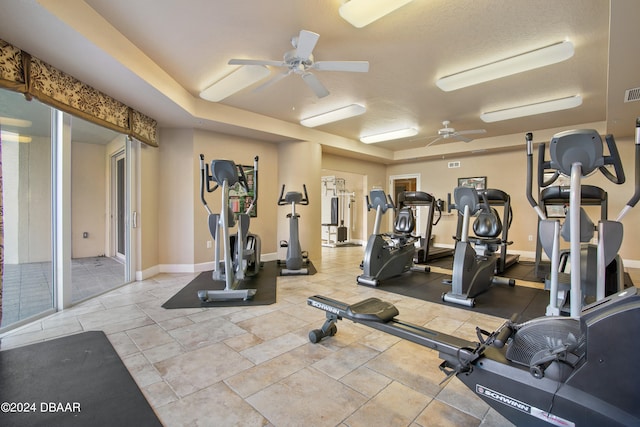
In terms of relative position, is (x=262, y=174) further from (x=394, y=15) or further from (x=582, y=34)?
(x=582, y=34)

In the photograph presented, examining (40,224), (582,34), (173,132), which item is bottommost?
(40,224)

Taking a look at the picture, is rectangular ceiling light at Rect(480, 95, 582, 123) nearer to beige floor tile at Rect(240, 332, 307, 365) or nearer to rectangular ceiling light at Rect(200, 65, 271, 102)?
rectangular ceiling light at Rect(200, 65, 271, 102)

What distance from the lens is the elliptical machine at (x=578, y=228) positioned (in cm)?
197

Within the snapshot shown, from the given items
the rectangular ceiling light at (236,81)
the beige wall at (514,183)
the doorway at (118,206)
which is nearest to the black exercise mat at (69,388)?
the doorway at (118,206)

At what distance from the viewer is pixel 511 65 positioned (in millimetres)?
3256

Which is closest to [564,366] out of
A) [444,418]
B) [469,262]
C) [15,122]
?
[444,418]

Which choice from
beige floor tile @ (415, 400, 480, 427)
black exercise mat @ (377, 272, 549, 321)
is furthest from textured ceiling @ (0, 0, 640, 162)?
beige floor tile @ (415, 400, 480, 427)

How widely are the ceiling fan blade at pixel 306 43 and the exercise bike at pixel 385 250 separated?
2426 millimetres

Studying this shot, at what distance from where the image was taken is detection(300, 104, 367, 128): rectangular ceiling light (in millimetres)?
4811

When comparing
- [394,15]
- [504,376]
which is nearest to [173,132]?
[394,15]

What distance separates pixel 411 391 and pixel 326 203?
793 cm

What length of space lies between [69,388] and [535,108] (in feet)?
21.2

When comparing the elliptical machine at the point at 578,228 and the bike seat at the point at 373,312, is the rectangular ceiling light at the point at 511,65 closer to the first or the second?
the elliptical machine at the point at 578,228

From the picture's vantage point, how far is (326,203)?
31.5 feet
